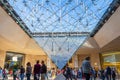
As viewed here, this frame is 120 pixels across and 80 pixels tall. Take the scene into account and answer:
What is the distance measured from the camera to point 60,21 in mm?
19828

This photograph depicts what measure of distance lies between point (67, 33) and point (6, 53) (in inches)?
362

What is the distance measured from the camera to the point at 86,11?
669 inches

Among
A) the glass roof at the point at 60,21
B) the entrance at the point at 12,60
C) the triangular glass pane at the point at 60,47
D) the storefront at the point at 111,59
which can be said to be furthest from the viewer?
the entrance at the point at 12,60

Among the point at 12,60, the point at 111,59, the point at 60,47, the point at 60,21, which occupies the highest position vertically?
the point at 60,21

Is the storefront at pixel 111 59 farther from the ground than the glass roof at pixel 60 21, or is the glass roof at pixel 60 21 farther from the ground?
the glass roof at pixel 60 21

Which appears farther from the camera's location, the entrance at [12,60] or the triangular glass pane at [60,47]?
the entrance at [12,60]

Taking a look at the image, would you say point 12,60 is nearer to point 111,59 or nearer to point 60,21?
point 60,21

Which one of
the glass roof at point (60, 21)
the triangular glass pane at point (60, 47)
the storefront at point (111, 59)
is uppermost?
the glass roof at point (60, 21)

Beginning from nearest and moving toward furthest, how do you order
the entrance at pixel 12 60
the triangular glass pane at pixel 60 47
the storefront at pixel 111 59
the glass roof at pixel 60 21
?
the glass roof at pixel 60 21
the storefront at pixel 111 59
the triangular glass pane at pixel 60 47
the entrance at pixel 12 60

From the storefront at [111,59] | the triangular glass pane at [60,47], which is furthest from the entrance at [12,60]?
the storefront at [111,59]

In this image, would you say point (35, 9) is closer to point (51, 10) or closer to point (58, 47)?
point (51, 10)

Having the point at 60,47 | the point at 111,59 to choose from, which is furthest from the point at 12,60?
the point at 111,59

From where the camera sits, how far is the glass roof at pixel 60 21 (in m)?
15.7

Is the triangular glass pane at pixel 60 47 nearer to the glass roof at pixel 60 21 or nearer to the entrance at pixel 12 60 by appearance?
the glass roof at pixel 60 21
